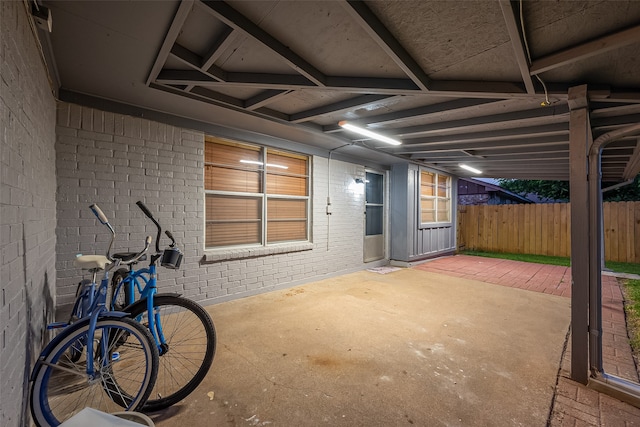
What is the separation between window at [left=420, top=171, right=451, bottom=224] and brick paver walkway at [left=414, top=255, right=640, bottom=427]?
62.2 inches

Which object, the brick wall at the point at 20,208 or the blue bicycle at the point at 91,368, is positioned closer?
the brick wall at the point at 20,208

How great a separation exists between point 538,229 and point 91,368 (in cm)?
1060

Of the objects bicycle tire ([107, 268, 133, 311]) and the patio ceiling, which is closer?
the patio ceiling

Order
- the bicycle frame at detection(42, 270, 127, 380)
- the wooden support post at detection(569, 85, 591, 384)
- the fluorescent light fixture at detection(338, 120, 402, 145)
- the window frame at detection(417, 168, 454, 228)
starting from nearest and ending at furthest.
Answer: the bicycle frame at detection(42, 270, 127, 380) → the wooden support post at detection(569, 85, 591, 384) → the fluorescent light fixture at detection(338, 120, 402, 145) → the window frame at detection(417, 168, 454, 228)

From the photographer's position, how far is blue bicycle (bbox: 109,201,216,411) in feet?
6.43

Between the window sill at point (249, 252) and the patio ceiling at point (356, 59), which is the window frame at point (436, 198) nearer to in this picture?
the patio ceiling at point (356, 59)

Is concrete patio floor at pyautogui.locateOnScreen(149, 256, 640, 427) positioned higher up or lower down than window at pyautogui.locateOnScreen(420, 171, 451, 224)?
lower down

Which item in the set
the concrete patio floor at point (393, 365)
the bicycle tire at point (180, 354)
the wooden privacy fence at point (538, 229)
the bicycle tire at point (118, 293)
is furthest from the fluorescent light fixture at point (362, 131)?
the wooden privacy fence at point (538, 229)

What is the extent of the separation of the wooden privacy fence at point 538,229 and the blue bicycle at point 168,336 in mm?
9051

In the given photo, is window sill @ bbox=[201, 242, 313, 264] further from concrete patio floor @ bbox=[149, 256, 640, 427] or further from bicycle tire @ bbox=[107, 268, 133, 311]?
bicycle tire @ bbox=[107, 268, 133, 311]

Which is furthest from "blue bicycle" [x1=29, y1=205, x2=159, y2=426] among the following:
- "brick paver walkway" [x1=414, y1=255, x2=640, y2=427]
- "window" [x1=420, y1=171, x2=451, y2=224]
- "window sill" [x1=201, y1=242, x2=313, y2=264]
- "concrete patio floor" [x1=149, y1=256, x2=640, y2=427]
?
"window" [x1=420, y1=171, x2=451, y2=224]

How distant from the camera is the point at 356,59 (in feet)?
7.57

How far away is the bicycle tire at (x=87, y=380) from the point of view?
1.52m

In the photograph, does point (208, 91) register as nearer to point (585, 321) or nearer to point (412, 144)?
point (412, 144)
